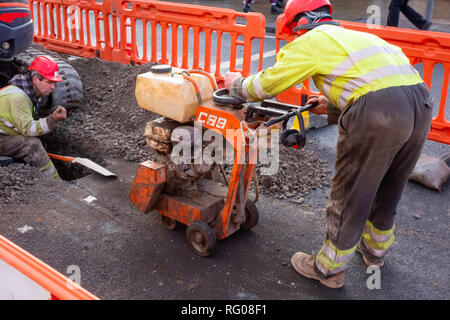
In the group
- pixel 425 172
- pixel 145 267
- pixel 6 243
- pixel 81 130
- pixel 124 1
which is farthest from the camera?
pixel 124 1

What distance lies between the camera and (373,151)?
9.91 feet

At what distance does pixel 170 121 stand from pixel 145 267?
1138 millimetres

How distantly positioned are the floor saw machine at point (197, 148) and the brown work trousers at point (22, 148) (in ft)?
5.71

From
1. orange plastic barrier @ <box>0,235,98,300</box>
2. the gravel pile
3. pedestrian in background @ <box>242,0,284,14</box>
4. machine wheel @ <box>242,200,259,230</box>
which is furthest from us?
pedestrian in background @ <box>242,0,284,14</box>

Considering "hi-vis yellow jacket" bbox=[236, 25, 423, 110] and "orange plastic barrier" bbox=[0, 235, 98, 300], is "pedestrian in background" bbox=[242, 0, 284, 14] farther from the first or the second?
"orange plastic barrier" bbox=[0, 235, 98, 300]

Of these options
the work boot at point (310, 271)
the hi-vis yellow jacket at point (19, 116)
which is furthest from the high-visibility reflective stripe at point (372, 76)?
the hi-vis yellow jacket at point (19, 116)

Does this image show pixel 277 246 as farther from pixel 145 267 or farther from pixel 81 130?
pixel 81 130

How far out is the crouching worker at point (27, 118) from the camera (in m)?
4.98

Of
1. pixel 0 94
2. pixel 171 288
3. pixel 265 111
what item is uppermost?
pixel 265 111

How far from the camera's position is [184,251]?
387 cm

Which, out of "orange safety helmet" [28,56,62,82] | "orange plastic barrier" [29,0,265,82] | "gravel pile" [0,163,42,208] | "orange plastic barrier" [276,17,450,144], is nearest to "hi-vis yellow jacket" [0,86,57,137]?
"orange safety helmet" [28,56,62,82]

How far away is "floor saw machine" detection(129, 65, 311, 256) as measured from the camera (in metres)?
3.43

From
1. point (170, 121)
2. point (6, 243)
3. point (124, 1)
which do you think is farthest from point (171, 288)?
point (124, 1)

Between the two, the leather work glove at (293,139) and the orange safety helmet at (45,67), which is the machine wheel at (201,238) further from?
the orange safety helmet at (45,67)
